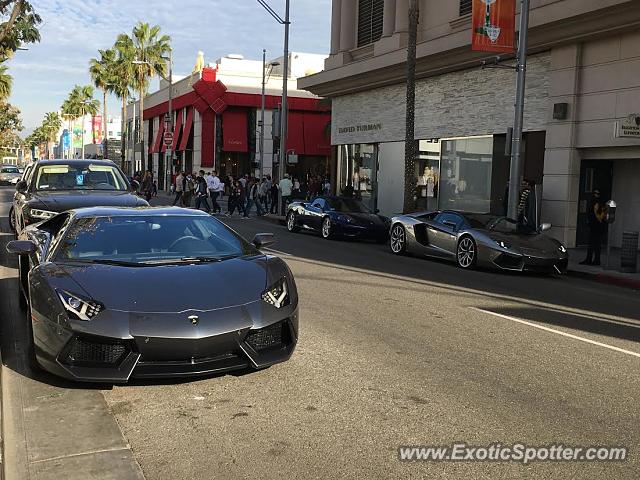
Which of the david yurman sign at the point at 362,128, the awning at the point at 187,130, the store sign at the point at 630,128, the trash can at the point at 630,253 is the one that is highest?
the awning at the point at 187,130

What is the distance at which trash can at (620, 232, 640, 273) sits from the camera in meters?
13.1

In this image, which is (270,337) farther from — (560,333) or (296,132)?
(296,132)

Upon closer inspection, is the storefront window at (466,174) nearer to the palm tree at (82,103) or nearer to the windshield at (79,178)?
the windshield at (79,178)

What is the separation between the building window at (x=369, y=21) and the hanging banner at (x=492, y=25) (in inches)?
424

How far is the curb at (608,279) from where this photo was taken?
480 inches

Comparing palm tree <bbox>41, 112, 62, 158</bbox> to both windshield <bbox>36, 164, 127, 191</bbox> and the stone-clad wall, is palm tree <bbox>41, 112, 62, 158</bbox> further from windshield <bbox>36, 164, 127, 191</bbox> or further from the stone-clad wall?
windshield <bbox>36, 164, 127, 191</bbox>

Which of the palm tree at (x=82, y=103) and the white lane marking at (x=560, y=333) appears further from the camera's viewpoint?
the palm tree at (x=82, y=103)

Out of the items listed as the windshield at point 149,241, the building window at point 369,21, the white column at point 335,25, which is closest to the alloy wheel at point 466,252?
the windshield at point 149,241

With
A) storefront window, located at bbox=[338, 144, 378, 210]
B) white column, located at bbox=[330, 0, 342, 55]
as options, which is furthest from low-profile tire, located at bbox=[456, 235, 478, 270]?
white column, located at bbox=[330, 0, 342, 55]

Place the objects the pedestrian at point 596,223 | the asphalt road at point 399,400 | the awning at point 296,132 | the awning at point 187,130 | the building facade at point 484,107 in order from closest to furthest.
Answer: the asphalt road at point 399,400 < the pedestrian at point 596,223 < the building facade at point 484,107 < the awning at point 296,132 < the awning at point 187,130

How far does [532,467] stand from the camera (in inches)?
150

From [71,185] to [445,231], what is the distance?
24.5ft

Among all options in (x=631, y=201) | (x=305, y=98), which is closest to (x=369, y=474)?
(x=631, y=201)

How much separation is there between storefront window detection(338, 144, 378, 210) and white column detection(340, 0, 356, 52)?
4402 mm
